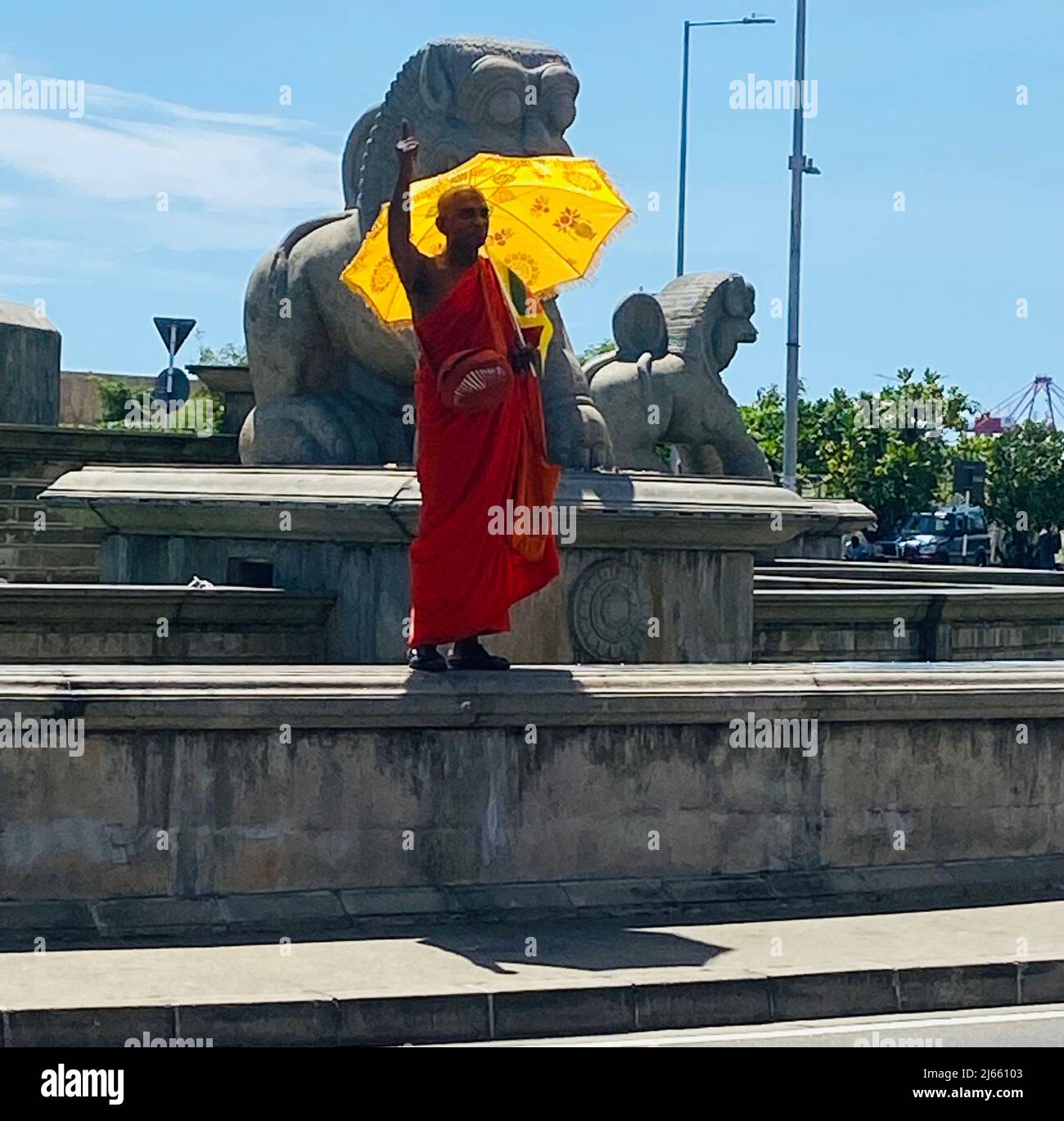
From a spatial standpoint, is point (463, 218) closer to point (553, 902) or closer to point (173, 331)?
point (553, 902)

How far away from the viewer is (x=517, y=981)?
8961 mm

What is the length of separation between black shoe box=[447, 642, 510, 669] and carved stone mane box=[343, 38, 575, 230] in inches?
186

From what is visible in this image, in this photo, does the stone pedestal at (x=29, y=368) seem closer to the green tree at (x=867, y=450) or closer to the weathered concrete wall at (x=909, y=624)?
the weathered concrete wall at (x=909, y=624)

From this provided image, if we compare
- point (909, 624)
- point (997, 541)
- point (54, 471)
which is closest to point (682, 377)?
point (54, 471)

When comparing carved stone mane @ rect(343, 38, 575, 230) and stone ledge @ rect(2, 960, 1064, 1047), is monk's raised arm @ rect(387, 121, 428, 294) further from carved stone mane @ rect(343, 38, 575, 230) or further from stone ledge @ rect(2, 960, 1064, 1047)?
carved stone mane @ rect(343, 38, 575, 230)

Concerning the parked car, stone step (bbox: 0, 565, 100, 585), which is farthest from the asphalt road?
the parked car

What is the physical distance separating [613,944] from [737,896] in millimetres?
1004

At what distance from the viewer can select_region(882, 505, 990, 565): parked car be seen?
208 ft

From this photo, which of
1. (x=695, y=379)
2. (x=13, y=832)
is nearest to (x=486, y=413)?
(x=13, y=832)

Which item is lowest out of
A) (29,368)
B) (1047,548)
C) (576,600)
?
(576,600)

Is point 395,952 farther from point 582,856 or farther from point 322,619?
point 322,619

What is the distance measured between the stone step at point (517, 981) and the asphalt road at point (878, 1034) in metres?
0.06

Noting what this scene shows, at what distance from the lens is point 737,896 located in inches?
417

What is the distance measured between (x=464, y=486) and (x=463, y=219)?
1116 mm
